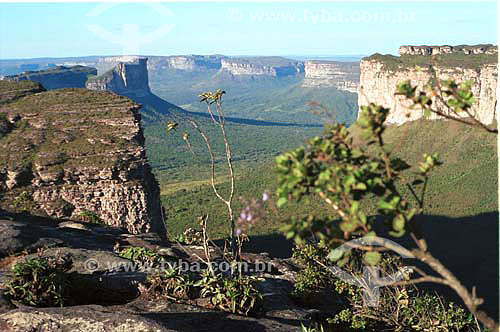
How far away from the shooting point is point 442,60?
8606 cm

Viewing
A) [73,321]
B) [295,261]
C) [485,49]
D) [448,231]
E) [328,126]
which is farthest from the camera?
[485,49]

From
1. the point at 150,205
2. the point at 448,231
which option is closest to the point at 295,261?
the point at 150,205

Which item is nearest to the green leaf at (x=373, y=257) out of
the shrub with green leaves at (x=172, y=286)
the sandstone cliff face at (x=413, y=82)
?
the shrub with green leaves at (x=172, y=286)

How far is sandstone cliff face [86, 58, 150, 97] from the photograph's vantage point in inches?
6830

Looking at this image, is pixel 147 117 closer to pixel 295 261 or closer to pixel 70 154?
pixel 70 154

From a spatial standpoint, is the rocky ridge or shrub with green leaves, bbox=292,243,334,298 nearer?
the rocky ridge

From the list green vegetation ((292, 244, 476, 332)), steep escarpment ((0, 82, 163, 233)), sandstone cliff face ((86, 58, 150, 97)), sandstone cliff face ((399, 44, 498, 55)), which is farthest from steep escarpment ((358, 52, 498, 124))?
sandstone cliff face ((86, 58, 150, 97))

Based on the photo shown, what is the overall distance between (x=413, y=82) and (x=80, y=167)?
227 ft

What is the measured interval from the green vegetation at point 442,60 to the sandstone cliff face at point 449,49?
1.85 m

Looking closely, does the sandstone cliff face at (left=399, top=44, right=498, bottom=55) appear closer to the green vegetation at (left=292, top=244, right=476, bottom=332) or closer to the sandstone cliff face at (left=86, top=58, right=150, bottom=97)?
the green vegetation at (left=292, top=244, right=476, bottom=332)

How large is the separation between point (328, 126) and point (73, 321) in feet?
23.0

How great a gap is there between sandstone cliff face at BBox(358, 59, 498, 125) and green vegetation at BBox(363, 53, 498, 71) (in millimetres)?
844

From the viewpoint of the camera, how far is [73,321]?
8.80m

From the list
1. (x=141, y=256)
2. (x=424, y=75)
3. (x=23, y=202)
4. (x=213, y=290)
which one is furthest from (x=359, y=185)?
(x=424, y=75)
